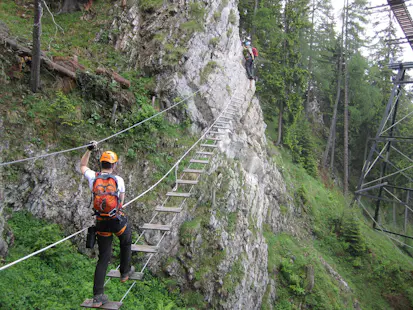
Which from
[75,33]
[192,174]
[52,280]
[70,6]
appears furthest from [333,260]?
[70,6]

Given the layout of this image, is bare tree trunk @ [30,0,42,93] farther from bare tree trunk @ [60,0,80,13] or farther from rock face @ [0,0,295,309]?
bare tree trunk @ [60,0,80,13]

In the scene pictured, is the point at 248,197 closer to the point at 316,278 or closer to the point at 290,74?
the point at 316,278

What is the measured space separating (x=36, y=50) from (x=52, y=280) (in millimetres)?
5966

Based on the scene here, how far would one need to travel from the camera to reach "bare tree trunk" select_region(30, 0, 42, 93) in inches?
311

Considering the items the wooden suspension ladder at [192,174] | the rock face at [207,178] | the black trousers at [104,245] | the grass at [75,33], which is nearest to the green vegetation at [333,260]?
the rock face at [207,178]

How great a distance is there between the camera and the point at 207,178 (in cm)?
1015

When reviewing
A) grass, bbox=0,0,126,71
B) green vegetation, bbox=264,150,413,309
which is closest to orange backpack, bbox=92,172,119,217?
grass, bbox=0,0,126,71

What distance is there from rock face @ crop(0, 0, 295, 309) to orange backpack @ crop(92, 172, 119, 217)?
384 centimetres

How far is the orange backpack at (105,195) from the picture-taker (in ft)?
13.4

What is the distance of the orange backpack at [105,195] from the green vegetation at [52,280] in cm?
290

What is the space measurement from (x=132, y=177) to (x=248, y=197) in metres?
4.90

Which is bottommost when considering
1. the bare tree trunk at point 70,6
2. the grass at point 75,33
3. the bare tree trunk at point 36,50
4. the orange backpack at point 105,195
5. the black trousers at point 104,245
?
the black trousers at point 104,245

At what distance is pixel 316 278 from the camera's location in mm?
12406

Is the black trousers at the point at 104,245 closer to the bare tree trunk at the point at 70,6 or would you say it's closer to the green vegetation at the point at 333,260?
the green vegetation at the point at 333,260
